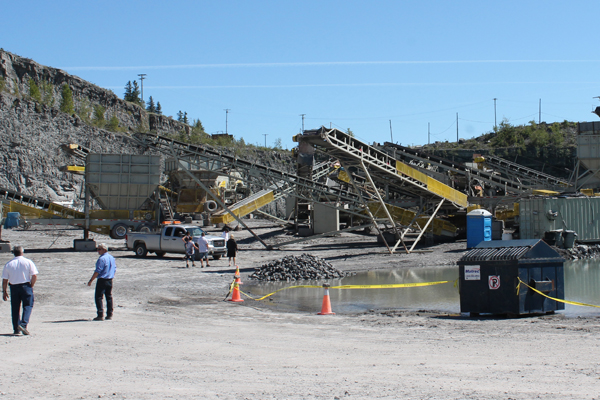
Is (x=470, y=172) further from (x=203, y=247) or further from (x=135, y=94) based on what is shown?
(x=135, y=94)

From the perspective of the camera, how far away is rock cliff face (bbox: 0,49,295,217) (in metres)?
57.0

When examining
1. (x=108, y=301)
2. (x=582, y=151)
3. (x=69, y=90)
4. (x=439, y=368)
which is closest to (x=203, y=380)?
(x=439, y=368)

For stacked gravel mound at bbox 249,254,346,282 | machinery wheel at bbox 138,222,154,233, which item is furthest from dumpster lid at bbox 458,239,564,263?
machinery wheel at bbox 138,222,154,233

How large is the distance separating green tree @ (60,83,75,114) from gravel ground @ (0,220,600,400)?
59047 millimetres

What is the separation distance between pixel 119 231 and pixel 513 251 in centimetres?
2637

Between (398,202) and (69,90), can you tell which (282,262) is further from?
(69,90)

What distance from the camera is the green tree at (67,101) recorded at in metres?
69.6

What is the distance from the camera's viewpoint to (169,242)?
95.3ft

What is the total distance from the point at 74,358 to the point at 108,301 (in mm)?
3784

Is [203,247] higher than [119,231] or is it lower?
lower

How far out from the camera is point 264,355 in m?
8.30

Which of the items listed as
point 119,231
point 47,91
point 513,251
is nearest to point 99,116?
point 47,91

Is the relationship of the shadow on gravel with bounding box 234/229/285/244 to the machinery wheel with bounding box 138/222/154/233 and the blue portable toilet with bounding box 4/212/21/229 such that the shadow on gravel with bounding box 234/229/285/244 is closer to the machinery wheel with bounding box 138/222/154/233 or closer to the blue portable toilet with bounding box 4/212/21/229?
the machinery wheel with bounding box 138/222/154/233

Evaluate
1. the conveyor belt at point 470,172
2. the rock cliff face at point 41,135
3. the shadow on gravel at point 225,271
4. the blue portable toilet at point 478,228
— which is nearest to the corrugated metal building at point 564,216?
the blue portable toilet at point 478,228
